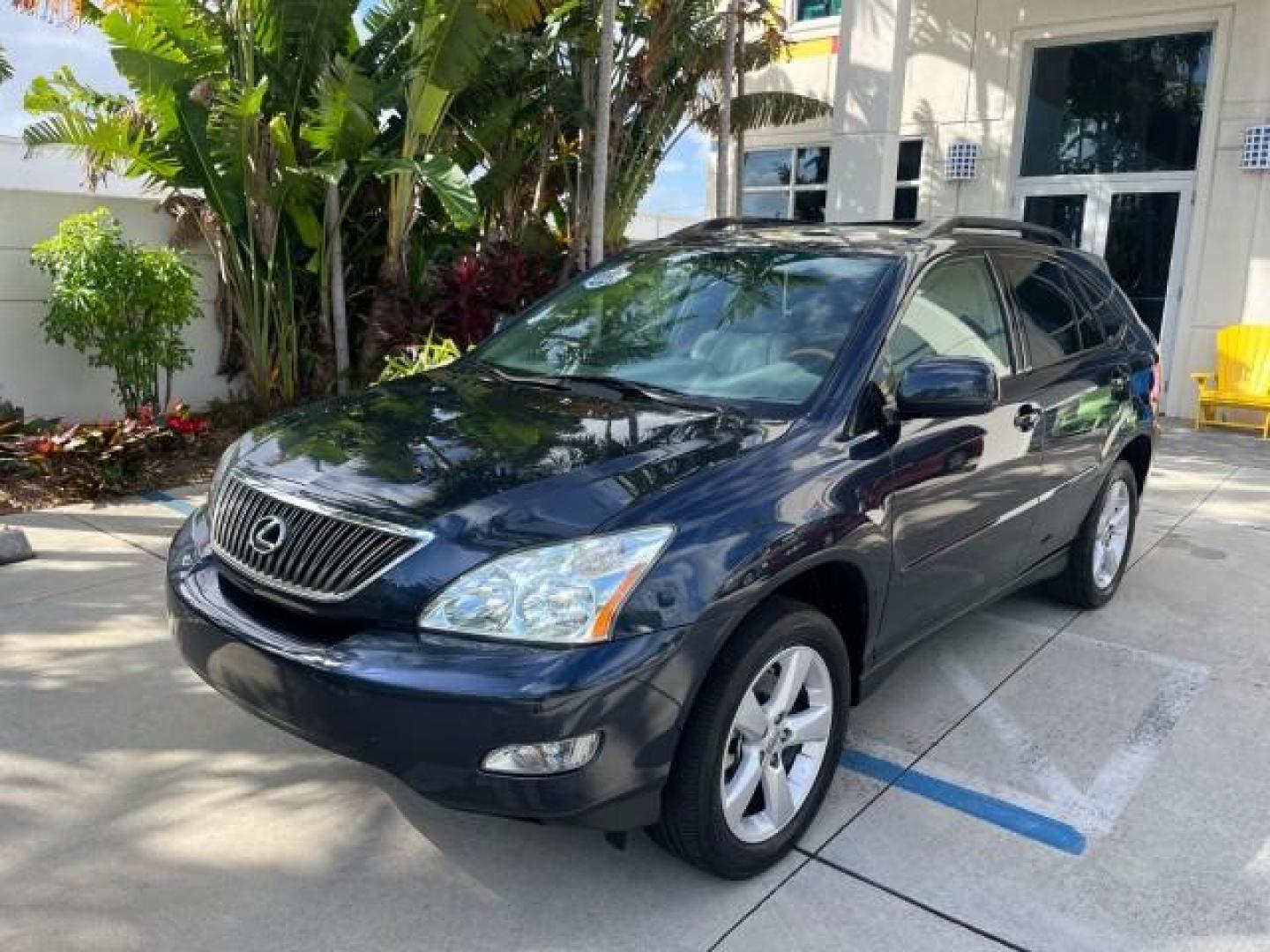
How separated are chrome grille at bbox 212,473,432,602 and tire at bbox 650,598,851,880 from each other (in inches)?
33.5

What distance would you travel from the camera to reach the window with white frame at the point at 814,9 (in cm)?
1414

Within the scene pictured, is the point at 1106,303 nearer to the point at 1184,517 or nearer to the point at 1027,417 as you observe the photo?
the point at 1027,417

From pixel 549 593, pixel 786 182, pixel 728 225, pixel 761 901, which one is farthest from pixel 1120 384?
pixel 786 182

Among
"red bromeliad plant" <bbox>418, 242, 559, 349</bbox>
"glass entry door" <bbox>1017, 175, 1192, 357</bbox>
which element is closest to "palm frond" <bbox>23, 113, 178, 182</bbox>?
"red bromeliad plant" <bbox>418, 242, 559, 349</bbox>

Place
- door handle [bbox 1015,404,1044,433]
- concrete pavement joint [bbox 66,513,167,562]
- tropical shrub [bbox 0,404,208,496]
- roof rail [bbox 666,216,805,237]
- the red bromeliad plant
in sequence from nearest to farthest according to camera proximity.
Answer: door handle [bbox 1015,404,1044,433], roof rail [bbox 666,216,805,237], concrete pavement joint [bbox 66,513,167,562], tropical shrub [bbox 0,404,208,496], the red bromeliad plant

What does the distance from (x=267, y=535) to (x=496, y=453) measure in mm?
653

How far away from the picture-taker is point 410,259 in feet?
32.0

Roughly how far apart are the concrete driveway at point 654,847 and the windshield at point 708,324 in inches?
54.9

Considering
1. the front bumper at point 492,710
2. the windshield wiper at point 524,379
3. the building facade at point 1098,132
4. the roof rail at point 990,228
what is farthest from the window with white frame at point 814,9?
the front bumper at point 492,710

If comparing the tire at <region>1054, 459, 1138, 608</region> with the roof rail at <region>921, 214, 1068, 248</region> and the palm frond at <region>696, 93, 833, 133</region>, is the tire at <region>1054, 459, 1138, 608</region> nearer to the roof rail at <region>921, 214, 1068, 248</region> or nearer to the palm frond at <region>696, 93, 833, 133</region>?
the roof rail at <region>921, 214, 1068, 248</region>

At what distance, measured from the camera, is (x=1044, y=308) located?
14.5 feet

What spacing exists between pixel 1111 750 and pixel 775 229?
2.37m

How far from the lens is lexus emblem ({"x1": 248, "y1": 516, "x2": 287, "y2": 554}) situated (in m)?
2.74

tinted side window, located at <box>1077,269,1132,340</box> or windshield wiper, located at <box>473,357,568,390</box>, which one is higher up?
tinted side window, located at <box>1077,269,1132,340</box>
